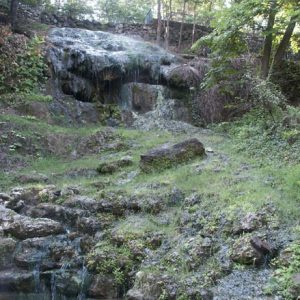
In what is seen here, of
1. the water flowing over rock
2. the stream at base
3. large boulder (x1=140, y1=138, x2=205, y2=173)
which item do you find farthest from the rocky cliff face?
the stream at base

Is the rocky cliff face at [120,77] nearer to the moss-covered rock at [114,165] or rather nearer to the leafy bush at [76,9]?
the leafy bush at [76,9]

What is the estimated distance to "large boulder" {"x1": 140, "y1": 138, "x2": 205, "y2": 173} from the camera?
425 inches

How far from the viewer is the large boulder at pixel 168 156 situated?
10.8 meters

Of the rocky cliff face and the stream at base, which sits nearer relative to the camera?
the stream at base

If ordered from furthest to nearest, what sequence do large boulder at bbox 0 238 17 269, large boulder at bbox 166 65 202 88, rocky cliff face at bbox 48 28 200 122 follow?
large boulder at bbox 166 65 202 88 → rocky cliff face at bbox 48 28 200 122 → large boulder at bbox 0 238 17 269

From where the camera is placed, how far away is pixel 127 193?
9.33 metres

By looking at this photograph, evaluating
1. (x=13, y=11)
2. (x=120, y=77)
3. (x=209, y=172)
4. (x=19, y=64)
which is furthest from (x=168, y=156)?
(x=13, y=11)

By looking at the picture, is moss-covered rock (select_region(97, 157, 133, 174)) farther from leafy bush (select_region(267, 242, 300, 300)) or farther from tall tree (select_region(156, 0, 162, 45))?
tall tree (select_region(156, 0, 162, 45))

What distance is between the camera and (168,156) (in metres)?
10.9

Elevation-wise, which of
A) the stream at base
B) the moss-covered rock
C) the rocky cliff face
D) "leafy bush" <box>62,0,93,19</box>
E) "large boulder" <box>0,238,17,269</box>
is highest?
"leafy bush" <box>62,0,93,19</box>

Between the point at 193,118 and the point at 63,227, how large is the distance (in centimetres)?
969

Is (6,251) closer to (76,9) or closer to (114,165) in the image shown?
(114,165)

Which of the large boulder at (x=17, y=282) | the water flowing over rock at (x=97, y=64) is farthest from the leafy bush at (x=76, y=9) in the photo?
the large boulder at (x=17, y=282)

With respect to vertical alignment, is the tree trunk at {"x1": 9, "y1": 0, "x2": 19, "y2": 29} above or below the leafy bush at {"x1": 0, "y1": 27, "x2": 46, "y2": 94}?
above
